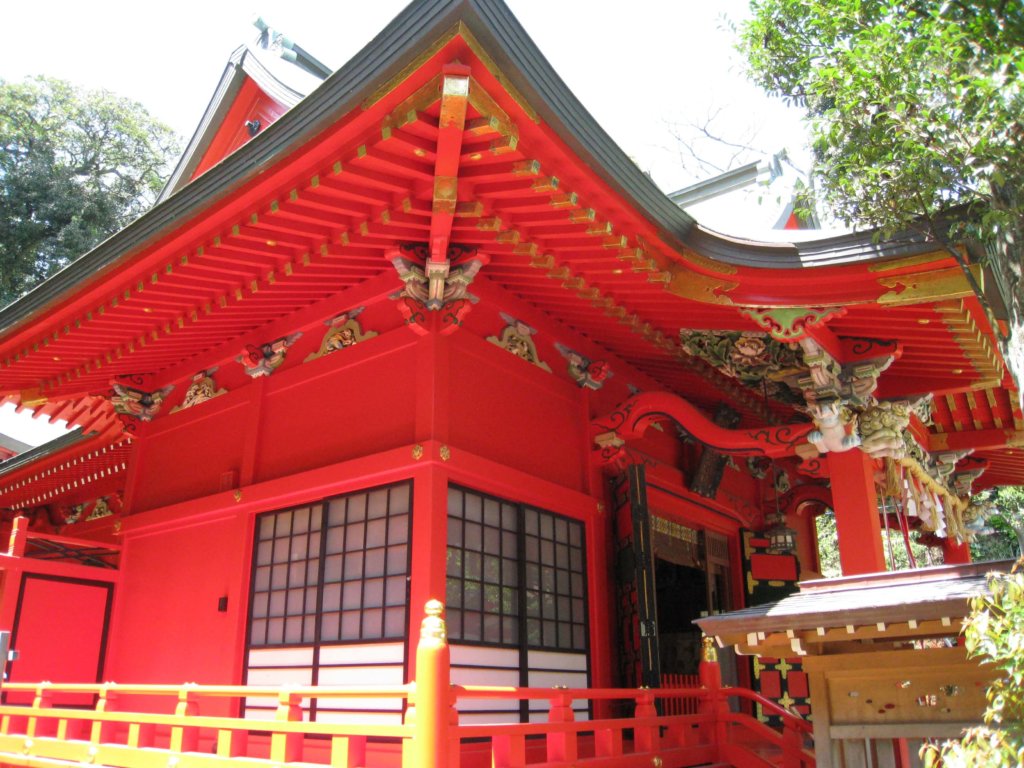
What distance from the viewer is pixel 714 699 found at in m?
6.52

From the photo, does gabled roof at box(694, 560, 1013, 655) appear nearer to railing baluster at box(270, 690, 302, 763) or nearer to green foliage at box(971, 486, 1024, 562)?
railing baluster at box(270, 690, 302, 763)

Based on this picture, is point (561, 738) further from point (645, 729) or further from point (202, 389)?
point (202, 389)

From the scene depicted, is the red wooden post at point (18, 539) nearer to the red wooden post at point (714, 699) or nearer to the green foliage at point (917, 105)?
the red wooden post at point (714, 699)

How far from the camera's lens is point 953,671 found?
4051 millimetres

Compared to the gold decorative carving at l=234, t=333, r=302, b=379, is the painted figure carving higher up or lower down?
lower down

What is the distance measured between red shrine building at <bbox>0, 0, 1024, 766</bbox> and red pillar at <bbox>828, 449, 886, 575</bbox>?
0.8 inches

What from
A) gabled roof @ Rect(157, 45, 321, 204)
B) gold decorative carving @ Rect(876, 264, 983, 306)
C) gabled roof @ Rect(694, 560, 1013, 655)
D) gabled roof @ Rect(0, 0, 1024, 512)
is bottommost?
gabled roof @ Rect(694, 560, 1013, 655)

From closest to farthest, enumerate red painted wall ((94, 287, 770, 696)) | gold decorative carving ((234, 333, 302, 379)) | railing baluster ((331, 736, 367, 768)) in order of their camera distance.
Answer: railing baluster ((331, 736, 367, 768)) → red painted wall ((94, 287, 770, 696)) → gold decorative carving ((234, 333, 302, 379))

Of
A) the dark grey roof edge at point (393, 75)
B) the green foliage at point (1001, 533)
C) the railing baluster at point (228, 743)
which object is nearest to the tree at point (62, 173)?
the dark grey roof edge at point (393, 75)

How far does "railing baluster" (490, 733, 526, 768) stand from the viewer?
179 inches

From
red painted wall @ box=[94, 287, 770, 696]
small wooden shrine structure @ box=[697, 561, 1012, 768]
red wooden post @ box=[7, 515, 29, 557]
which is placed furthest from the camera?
red wooden post @ box=[7, 515, 29, 557]

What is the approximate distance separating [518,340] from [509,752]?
3.35m

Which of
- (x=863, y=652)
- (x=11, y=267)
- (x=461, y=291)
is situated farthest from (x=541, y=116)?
(x=11, y=267)

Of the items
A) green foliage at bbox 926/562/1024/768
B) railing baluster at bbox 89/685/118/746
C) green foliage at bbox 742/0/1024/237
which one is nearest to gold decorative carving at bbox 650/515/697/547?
green foliage at bbox 742/0/1024/237
